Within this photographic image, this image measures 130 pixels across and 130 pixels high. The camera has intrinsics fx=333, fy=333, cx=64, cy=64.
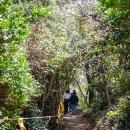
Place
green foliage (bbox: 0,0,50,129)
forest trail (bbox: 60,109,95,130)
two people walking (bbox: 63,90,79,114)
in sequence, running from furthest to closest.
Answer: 1. two people walking (bbox: 63,90,79,114)
2. forest trail (bbox: 60,109,95,130)
3. green foliage (bbox: 0,0,50,129)

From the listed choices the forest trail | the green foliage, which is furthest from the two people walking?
the green foliage

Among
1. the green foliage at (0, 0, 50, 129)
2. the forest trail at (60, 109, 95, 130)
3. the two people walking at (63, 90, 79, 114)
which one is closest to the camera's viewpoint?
the green foliage at (0, 0, 50, 129)

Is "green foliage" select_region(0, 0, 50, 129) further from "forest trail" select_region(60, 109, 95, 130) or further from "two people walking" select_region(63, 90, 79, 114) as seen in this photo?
"two people walking" select_region(63, 90, 79, 114)

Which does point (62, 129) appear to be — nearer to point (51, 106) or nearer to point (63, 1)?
point (51, 106)

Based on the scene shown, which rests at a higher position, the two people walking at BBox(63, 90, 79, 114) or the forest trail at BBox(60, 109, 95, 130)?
the two people walking at BBox(63, 90, 79, 114)

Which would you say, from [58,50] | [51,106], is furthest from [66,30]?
[51,106]

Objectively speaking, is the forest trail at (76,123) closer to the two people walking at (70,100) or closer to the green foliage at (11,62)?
the two people walking at (70,100)

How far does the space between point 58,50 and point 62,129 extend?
4463mm

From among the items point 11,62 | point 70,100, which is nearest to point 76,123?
point 70,100

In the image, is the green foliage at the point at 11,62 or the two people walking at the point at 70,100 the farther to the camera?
the two people walking at the point at 70,100

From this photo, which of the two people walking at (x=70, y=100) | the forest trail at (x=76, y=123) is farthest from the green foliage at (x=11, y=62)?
the two people walking at (x=70, y=100)

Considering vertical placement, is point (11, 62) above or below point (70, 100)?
above

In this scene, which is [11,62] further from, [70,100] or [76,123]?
[70,100]

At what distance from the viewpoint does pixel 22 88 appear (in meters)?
9.38
